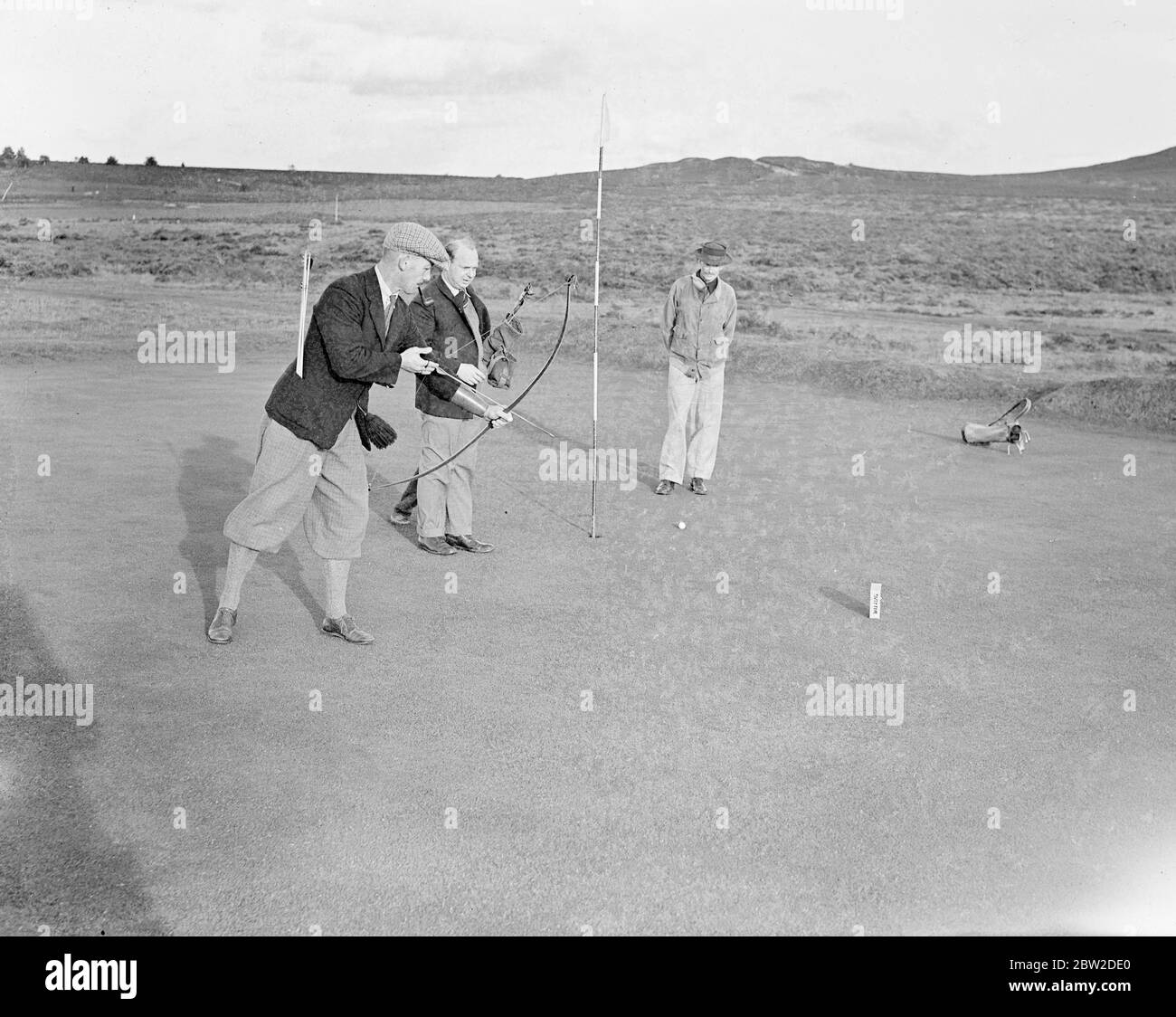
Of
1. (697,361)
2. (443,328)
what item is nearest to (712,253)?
(697,361)

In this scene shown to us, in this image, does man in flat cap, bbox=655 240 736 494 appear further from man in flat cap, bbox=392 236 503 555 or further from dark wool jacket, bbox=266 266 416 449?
dark wool jacket, bbox=266 266 416 449

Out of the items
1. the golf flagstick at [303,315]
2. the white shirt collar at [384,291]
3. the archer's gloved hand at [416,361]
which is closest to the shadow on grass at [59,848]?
the golf flagstick at [303,315]

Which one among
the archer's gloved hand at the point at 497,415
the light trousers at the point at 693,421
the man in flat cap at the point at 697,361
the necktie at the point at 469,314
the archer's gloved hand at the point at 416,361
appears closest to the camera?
the archer's gloved hand at the point at 416,361

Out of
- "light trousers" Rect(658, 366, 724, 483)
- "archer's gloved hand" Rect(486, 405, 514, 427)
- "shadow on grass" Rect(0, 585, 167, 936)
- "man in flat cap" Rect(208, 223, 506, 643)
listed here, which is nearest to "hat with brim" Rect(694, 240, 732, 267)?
"light trousers" Rect(658, 366, 724, 483)

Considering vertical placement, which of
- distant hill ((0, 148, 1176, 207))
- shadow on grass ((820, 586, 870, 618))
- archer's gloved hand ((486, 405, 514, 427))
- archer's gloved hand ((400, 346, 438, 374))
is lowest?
shadow on grass ((820, 586, 870, 618))

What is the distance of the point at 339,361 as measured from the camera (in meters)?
6.53

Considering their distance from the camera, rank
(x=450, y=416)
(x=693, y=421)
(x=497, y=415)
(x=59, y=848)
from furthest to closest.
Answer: (x=693, y=421) → (x=450, y=416) → (x=497, y=415) → (x=59, y=848)

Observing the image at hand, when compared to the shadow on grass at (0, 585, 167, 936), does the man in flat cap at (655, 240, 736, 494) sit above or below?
above

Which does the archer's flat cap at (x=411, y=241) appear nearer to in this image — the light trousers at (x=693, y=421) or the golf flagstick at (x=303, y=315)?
the golf flagstick at (x=303, y=315)

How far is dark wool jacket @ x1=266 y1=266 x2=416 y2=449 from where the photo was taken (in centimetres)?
654

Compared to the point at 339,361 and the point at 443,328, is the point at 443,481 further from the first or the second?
the point at 339,361

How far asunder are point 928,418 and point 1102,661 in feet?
31.3

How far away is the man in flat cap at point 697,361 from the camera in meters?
11.2

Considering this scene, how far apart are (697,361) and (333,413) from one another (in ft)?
17.0
